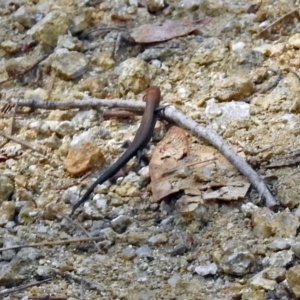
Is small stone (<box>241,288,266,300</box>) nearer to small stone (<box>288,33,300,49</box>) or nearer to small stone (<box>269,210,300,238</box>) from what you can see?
small stone (<box>269,210,300,238</box>)

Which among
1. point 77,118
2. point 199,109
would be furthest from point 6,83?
point 199,109

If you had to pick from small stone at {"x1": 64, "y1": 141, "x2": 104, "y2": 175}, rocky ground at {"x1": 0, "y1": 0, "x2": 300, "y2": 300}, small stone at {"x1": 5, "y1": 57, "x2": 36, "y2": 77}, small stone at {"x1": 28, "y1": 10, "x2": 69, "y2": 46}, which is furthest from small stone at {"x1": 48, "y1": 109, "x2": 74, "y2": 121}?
small stone at {"x1": 28, "y1": 10, "x2": 69, "y2": 46}

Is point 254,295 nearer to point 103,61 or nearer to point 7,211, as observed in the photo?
point 7,211

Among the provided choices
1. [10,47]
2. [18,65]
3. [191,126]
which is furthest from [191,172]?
[10,47]

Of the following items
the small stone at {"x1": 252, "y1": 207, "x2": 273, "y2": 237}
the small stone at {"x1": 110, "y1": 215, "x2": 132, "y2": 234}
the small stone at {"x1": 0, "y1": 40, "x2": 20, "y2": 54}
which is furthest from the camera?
the small stone at {"x1": 0, "y1": 40, "x2": 20, "y2": 54}

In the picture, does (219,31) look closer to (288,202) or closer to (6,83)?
(6,83)

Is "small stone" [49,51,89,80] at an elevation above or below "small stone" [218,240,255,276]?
above
